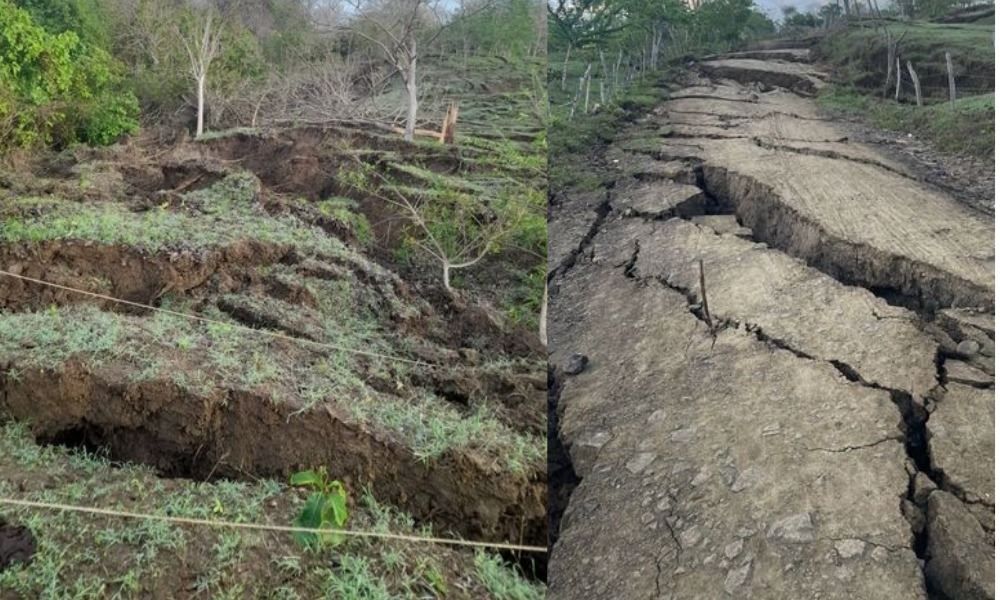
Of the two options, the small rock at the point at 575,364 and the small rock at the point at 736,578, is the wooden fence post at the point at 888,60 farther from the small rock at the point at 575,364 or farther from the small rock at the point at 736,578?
the small rock at the point at 736,578

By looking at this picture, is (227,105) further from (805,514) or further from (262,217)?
(805,514)

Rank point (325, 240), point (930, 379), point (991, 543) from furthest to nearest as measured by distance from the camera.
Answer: point (325, 240), point (930, 379), point (991, 543)

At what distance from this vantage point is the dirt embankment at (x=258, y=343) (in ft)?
5.24

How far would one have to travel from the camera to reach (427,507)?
1.72 m

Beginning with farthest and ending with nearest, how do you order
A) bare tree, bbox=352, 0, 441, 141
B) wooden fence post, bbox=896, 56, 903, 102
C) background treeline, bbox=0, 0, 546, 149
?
1. bare tree, bbox=352, 0, 441, 141
2. background treeline, bbox=0, 0, 546, 149
3. wooden fence post, bbox=896, 56, 903, 102

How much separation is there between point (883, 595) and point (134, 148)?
1.76 metres

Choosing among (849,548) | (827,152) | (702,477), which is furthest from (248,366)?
(827,152)

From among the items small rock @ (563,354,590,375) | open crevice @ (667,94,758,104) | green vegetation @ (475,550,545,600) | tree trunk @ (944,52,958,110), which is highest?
tree trunk @ (944,52,958,110)

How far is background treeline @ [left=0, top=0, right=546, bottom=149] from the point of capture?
183cm

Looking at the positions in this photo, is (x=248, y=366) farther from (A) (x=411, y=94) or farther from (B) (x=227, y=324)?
(A) (x=411, y=94)

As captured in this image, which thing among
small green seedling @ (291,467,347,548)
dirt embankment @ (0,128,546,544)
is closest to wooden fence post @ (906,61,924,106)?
dirt embankment @ (0,128,546,544)

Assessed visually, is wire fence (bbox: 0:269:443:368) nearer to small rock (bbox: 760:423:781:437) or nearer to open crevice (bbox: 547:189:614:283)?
open crevice (bbox: 547:189:614:283)

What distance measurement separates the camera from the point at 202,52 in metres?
2.02

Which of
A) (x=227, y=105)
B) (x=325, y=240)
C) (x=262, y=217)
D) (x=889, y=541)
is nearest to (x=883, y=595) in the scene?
(x=889, y=541)
